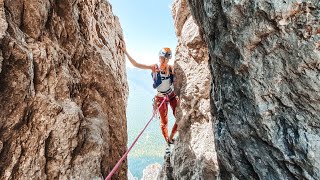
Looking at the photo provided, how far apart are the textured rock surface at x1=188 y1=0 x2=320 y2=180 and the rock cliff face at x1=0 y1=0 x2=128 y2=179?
2.96m

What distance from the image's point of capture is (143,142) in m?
189

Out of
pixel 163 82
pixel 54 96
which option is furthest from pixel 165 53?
pixel 54 96

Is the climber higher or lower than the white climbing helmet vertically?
lower

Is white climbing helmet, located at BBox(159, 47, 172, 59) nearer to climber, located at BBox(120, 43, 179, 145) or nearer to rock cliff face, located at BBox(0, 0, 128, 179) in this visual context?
climber, located at BBox(120, 43, 179, 145)

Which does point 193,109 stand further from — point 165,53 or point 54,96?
point 54,96

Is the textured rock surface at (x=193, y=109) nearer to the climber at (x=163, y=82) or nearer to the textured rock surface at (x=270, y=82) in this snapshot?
the climber at (x=163, y=82)

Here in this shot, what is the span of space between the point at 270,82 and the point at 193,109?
4035 mm

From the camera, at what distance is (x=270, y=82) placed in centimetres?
384

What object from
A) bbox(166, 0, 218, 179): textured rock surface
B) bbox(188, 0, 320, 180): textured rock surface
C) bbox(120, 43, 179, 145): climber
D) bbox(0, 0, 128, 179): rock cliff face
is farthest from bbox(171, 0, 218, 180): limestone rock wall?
bbox(188, 0, 320, 180): textured rock surface

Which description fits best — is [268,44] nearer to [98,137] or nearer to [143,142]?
[98,137]

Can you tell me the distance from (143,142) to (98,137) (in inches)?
7339

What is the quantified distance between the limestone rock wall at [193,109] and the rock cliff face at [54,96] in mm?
1883

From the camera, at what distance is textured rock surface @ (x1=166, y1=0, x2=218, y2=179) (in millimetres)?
7288

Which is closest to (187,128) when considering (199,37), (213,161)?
(213,161)
